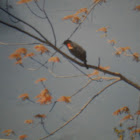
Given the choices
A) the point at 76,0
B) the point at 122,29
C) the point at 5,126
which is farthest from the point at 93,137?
the point at 76,0

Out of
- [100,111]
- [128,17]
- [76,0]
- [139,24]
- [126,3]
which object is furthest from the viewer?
[100,111]

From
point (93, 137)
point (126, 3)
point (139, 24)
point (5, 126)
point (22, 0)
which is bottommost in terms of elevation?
point (5, 126)

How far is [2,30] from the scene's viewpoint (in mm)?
6309

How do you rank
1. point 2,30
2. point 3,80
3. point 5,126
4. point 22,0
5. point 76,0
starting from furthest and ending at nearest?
1. point 5,126
2. point 3,80
3. point 2,30
4. point 76,0
5. point 22,0

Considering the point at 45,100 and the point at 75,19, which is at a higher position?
the point at 75,19

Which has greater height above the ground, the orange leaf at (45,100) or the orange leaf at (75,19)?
the orange leaf at (75,19)

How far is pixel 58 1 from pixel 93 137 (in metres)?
18.7

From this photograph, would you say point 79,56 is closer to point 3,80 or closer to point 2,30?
point 2,30

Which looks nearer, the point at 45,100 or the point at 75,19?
the point at 45,100

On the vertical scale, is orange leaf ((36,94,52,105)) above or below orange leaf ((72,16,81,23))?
below

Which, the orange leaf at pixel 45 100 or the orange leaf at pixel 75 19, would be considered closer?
the orange leaf at pixel 45 100

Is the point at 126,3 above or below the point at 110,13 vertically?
above

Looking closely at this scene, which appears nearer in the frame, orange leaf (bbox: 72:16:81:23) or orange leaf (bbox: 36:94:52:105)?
orange leaf (bbox: 36:94:52:105)

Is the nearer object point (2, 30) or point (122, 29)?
point (122, 29)
